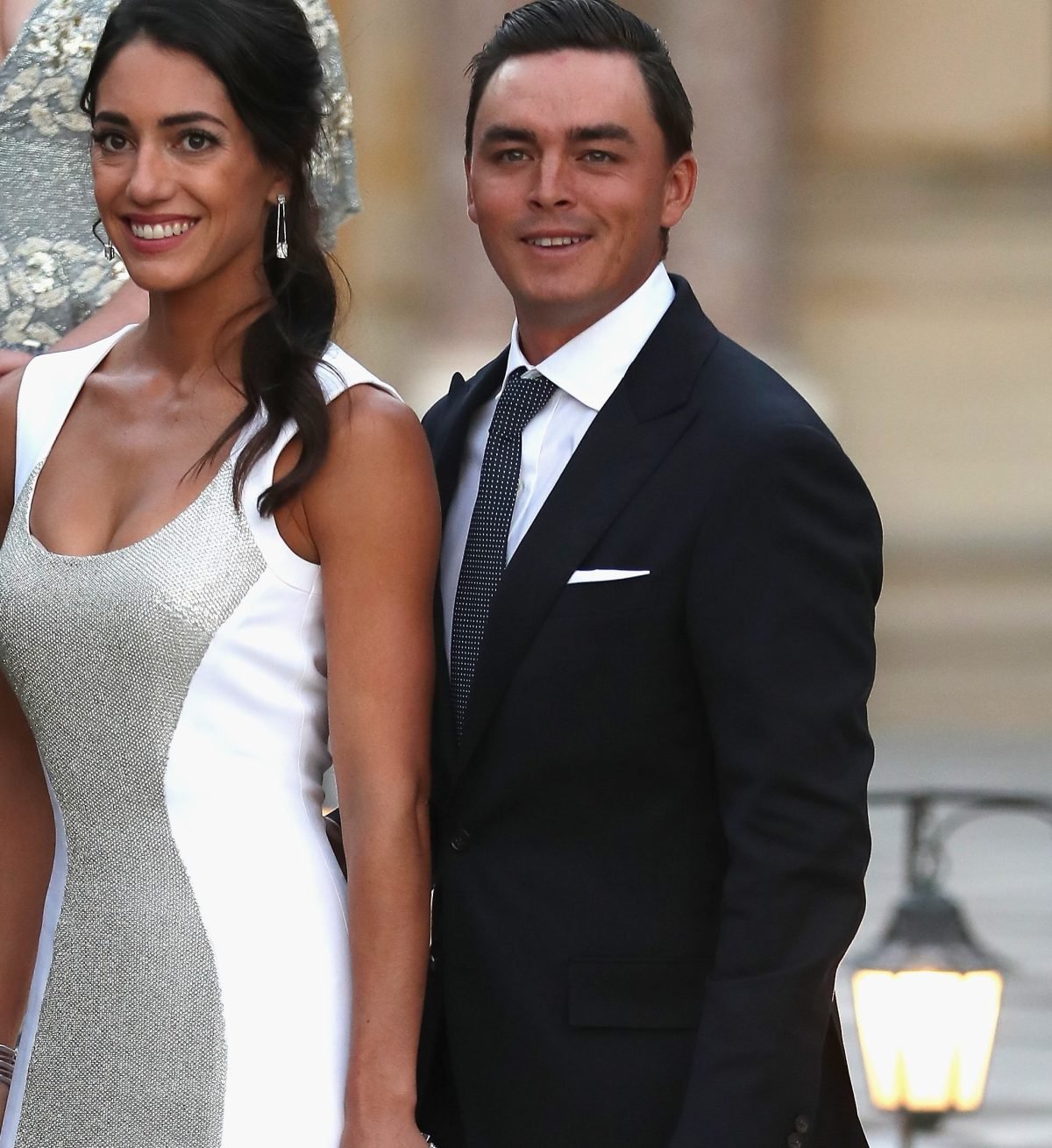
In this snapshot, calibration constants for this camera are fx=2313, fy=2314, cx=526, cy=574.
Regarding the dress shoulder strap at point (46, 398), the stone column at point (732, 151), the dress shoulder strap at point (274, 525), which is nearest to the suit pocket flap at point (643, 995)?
the dress shoulder strap at point (274, 525)

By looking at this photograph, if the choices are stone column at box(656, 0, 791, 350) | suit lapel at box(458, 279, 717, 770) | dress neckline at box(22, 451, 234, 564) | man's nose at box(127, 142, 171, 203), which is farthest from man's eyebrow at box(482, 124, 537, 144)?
stone column at box(656, 0, 791, 350)

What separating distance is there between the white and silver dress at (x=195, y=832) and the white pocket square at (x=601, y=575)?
255mm

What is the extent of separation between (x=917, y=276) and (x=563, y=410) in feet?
34.2

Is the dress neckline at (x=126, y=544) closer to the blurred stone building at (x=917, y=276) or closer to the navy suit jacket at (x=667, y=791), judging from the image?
the navy suit jacket at (x=667, y=791)

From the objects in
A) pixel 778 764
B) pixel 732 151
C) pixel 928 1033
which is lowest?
pixel 928 1033

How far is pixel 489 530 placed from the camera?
2391 millimetres

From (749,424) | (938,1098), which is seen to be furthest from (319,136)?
(938,1098)

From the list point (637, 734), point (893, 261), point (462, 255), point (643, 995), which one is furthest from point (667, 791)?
point (893, 261)

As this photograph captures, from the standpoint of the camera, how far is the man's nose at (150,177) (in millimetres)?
2303

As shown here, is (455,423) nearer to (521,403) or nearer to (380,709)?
(521,403)

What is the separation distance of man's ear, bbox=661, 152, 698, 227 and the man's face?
0.03m

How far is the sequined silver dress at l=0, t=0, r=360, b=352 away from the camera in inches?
108

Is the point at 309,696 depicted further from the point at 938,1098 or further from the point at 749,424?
the point at 938,1098

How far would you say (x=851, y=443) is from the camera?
12.5 metres
